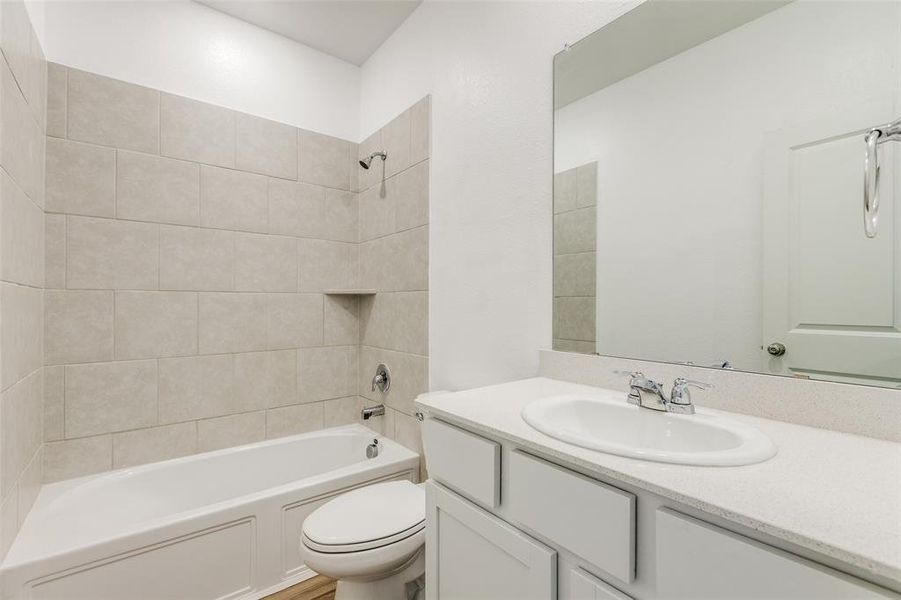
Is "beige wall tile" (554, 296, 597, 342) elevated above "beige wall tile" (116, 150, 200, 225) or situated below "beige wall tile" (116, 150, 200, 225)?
below

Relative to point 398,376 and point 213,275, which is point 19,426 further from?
point 398,376

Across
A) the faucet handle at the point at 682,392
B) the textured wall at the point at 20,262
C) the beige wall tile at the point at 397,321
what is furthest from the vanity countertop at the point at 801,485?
the textured wall at the point at 20,262

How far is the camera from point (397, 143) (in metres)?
2.31

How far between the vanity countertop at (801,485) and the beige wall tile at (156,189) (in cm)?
194

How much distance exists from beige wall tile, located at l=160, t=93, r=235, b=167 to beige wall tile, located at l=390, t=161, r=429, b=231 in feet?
2.95

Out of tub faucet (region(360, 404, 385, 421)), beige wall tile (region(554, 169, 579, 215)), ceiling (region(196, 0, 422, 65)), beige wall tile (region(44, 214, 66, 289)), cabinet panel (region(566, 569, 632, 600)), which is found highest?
ceiling (region(196, 0, 422, 65))

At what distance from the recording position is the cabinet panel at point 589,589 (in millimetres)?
712

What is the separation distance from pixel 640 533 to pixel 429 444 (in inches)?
23.3

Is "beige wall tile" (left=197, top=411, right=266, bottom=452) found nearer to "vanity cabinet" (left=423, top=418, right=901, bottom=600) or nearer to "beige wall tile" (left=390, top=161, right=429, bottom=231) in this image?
"beige wall tile" (left=390, top=161, right=429, bottom=231)

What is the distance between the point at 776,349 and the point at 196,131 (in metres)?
2.55

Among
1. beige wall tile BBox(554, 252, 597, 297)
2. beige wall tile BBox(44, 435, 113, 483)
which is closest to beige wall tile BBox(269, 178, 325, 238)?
beige wall tile BBox(44, 435, 113, 483)

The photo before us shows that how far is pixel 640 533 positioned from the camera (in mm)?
679

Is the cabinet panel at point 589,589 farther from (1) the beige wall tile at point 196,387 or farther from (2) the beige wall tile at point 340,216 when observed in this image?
(2) the beige wall tile at point 340,216

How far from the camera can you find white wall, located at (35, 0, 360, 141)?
1.84m
